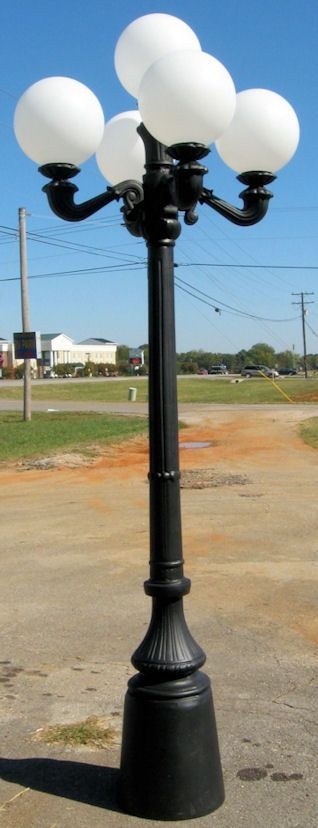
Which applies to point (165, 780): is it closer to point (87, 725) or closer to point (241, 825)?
point (241, 825)

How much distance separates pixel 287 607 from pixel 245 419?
23288mm

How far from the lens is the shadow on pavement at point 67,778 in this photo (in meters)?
3.93

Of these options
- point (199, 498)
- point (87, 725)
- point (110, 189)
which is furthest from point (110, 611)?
point (199, 498)

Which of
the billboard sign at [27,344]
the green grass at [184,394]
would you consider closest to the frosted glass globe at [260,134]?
the billboard sign at [27,344]

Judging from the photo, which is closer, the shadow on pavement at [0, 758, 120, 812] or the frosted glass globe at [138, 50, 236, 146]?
the frosted glass globe at [138, 50, 236, 146]

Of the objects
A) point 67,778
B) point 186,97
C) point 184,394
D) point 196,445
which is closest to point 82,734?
point 67,778

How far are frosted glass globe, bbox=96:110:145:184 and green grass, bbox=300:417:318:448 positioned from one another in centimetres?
1689

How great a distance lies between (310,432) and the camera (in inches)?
966

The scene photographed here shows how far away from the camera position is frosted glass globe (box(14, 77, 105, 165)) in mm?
3949

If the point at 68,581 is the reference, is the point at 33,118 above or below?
above

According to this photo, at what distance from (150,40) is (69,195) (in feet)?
2.60

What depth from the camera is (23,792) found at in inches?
157

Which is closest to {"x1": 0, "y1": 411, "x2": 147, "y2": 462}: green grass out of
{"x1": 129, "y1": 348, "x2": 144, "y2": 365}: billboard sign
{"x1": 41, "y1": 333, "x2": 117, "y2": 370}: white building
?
{"x1": 129, "y1": 348, "x2": 144, "y2": 365}: billboard sign

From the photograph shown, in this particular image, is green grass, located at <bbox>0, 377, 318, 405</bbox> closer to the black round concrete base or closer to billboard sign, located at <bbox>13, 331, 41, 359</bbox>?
billboard sign, located at <bbox>13, 331, 41, 359</bbox>
